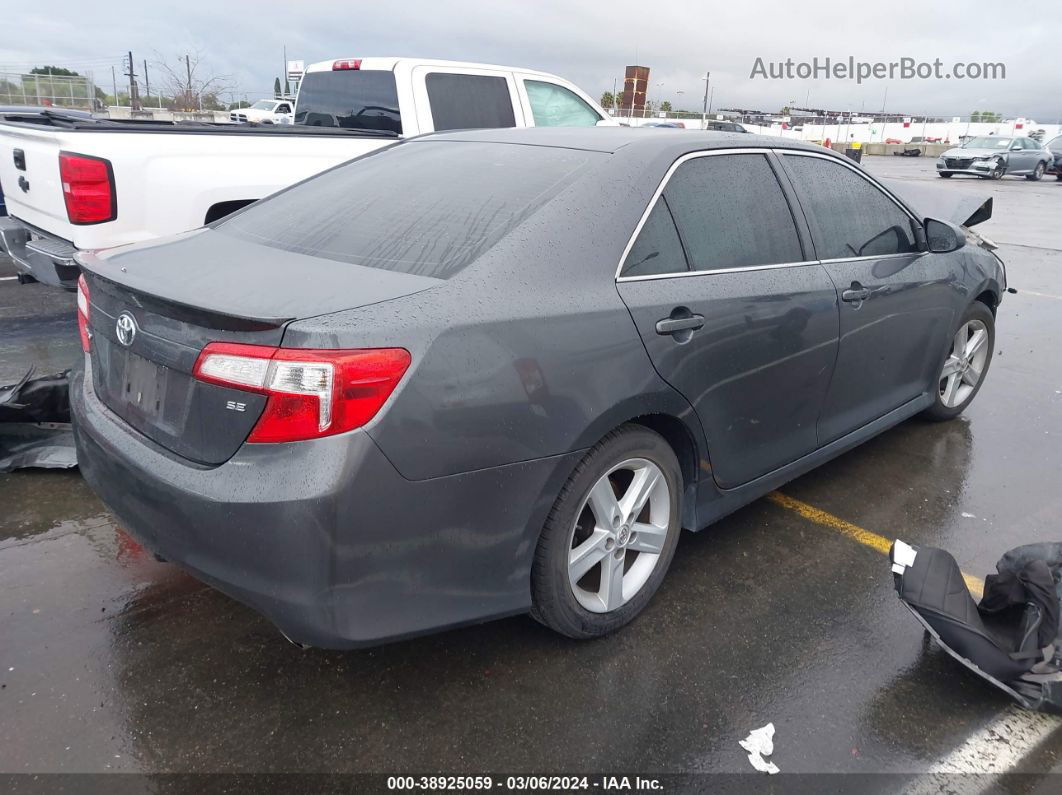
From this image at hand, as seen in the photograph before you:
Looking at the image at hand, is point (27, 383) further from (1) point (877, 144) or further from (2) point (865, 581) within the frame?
(1) point (877, 144)

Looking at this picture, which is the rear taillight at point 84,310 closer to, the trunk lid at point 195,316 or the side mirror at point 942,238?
the trunk lid at point 195,316

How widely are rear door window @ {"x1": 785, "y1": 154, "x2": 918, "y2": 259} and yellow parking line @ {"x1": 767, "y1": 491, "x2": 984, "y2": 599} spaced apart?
1175 mm

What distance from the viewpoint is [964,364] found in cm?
484

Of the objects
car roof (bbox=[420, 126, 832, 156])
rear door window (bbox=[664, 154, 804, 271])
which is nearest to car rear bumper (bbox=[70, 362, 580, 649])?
rear door window (bbox=[664, 154, 804, 271])

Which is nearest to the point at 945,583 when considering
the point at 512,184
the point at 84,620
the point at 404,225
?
the point at 512,184

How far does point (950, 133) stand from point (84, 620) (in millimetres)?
67179

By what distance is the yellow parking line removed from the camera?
3.30 meters

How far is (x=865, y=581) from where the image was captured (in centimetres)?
322

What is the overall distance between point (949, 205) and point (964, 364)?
2.95m

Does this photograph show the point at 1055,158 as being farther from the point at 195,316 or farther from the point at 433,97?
the point at 195,316

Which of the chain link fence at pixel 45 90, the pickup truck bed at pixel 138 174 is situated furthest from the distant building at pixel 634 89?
the pickup truck bed at pixel 138 174

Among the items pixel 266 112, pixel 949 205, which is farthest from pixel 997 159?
pixel 266 112

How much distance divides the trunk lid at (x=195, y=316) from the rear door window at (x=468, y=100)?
4448mm

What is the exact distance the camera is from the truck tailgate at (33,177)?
473 cm
